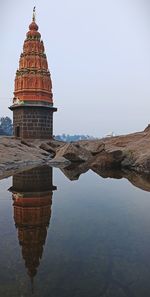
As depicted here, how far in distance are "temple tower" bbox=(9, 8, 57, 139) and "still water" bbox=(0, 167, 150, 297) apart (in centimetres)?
2676

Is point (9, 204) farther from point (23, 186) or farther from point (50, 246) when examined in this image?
point (50, 246)

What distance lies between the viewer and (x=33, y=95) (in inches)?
1481

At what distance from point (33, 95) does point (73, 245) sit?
1319 inches

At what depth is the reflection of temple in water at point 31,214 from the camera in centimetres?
506

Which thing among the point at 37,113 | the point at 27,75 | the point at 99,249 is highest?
the point at 27,75

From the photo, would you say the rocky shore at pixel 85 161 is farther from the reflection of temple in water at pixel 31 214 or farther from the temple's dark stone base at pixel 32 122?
the temple's dark stone base at pixel 32 122

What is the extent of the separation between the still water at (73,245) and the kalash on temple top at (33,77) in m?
28.0

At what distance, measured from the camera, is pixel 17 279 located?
4.09 meters

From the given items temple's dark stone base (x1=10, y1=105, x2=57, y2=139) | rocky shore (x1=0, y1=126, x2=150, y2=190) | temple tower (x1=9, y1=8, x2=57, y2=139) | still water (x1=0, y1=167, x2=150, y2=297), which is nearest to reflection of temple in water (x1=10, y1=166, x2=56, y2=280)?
still water (x1=0, y1=167, x2=150, y2=297)

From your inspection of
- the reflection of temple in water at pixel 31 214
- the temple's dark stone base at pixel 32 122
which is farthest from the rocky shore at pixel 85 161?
the temple's dark stone base at pixel 32 122

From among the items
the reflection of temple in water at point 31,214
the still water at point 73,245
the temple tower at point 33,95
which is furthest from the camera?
the temple tower at point 33,95

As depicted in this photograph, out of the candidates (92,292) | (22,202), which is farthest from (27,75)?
(92,292)

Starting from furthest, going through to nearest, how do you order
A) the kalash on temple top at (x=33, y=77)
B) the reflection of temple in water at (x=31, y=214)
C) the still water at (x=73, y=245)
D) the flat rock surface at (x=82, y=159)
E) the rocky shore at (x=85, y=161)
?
the kalash on temple top at (x=33, y=77)
the flat rock surface at (x=82, y=159)
the rocky shore at (x=85, y=161)
the reflection of temple in water at (x=31, y=214)
the still water at (x=73, y=245)

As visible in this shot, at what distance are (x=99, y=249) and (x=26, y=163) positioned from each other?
1637cm
